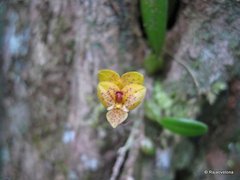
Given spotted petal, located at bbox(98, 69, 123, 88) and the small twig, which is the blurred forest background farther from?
spotted petal, located at bbox(98, 69, 123, 88)

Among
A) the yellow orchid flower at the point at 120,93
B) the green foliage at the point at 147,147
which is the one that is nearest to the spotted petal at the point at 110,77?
the yellow orchid flower at the point at 120,93

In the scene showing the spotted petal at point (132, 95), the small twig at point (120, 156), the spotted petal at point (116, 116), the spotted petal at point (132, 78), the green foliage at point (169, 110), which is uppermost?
the spotted petal at point (132, 78)

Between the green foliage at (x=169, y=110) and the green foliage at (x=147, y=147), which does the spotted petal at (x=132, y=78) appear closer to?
the green foliage at (x=169, y=110)

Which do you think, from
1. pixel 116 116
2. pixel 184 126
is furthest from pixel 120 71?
pixel 116 116

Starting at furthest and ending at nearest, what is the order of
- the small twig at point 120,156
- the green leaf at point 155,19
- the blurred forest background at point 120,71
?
the small twig at point 120,156 < the blurred forest background at point 120,71 < the green leaf at point 155,19

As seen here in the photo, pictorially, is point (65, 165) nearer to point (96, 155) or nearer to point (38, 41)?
point (96, 155)

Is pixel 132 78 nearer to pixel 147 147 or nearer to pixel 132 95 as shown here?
pixel 132 95

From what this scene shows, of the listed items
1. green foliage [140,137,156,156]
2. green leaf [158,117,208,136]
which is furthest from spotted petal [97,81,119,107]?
green foliage [140,137,156,156]

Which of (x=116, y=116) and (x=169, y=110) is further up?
(x=116, y=116)

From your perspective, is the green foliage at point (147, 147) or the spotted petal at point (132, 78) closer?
the spotted petal at point (132, 78)

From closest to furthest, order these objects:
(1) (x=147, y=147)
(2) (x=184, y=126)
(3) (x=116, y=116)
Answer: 1. (3) (x=116, y=116)
2. (2) (x=184, y=126)
3. (1) (x=147, y=147)
